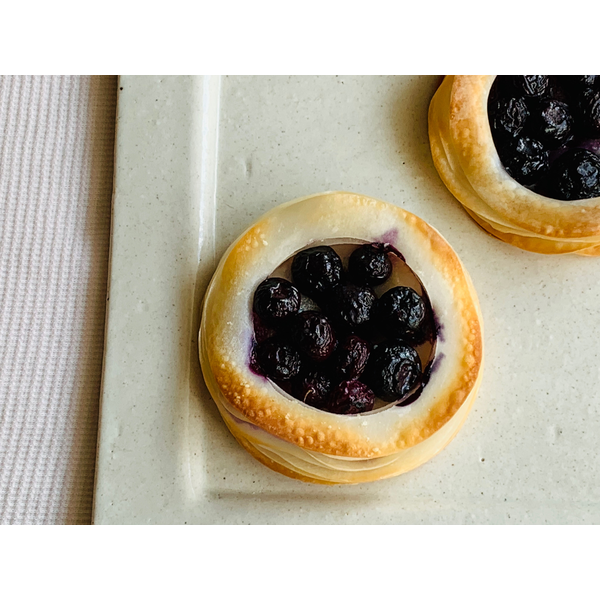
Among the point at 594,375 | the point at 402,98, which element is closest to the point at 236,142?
the point at 402,98

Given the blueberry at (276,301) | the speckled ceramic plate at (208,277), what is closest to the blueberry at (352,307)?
the blueberry at (276,301)

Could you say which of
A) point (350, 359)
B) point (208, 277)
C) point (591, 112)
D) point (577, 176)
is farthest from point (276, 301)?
point (591, 112)

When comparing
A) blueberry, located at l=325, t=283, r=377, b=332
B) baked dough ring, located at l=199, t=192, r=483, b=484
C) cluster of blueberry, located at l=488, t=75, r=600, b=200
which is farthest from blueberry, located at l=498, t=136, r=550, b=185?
blueberry, located at l=325, t=283, r=377, b=332

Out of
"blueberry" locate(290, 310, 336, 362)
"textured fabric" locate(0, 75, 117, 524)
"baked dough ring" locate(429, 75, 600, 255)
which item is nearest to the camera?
"blueberry" locate(290, 310, 336, 362)

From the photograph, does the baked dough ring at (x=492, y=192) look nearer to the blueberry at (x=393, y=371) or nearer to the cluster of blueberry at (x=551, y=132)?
the cluster of blueberry at (x=551, y=132)

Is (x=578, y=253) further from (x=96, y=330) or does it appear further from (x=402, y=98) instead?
(x=96, y=330)

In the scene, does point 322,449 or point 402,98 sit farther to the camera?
point 402,98

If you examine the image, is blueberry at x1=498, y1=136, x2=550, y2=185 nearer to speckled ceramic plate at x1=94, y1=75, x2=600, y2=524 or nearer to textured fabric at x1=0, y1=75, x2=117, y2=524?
speckled ceramic plate at x1=94, y1=75, x2=600, y2=524
